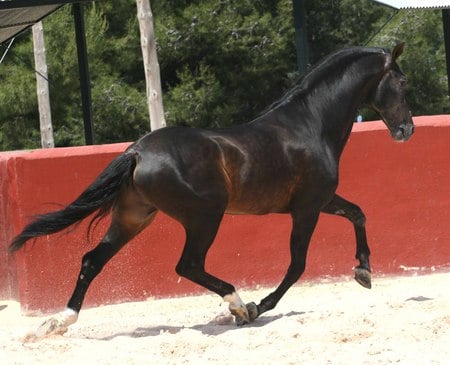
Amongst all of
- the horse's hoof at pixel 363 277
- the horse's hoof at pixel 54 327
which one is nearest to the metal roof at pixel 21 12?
the horse's hoof at pixel 54 327

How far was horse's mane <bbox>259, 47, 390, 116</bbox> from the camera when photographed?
684cm

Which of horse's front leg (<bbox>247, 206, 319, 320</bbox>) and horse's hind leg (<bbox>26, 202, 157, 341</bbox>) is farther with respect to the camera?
horse's front leg (<bbox>247, 206, 319, 320</bbox>)

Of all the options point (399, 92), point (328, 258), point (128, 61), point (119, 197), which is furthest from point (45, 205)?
point (128, 61)

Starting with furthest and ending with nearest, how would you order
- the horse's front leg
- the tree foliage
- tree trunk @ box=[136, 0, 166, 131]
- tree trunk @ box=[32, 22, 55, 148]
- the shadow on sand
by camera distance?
Result: the tree foliage
tree trunk @ box=[32, 22, 55, 148]
tree trunk @ box=[136, 0, 166, 131]
the horse's front leg
the shadow on sand

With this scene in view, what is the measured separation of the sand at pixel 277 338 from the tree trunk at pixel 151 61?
13.0 metres

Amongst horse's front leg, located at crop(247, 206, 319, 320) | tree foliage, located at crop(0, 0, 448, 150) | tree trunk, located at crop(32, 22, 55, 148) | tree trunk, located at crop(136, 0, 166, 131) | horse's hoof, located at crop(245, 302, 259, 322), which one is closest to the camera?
horse's hoof, located at crop(245, 302, 259, 322)

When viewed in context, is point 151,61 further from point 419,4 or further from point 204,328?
point 204,328

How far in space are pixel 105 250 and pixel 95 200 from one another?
0.38 meters

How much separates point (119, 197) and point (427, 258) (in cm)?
319

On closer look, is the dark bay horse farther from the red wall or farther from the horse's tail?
the red wall

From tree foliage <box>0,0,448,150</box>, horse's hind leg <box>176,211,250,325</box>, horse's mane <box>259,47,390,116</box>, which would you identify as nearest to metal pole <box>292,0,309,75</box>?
horse's mane <box>259,47,390,116</box>

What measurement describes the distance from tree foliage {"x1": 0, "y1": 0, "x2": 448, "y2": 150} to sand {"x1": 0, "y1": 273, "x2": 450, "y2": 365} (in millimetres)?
17938

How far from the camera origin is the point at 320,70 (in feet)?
22.6

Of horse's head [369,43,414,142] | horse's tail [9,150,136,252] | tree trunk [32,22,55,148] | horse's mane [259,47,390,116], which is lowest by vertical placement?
tree trunk [32,22,55,148]
